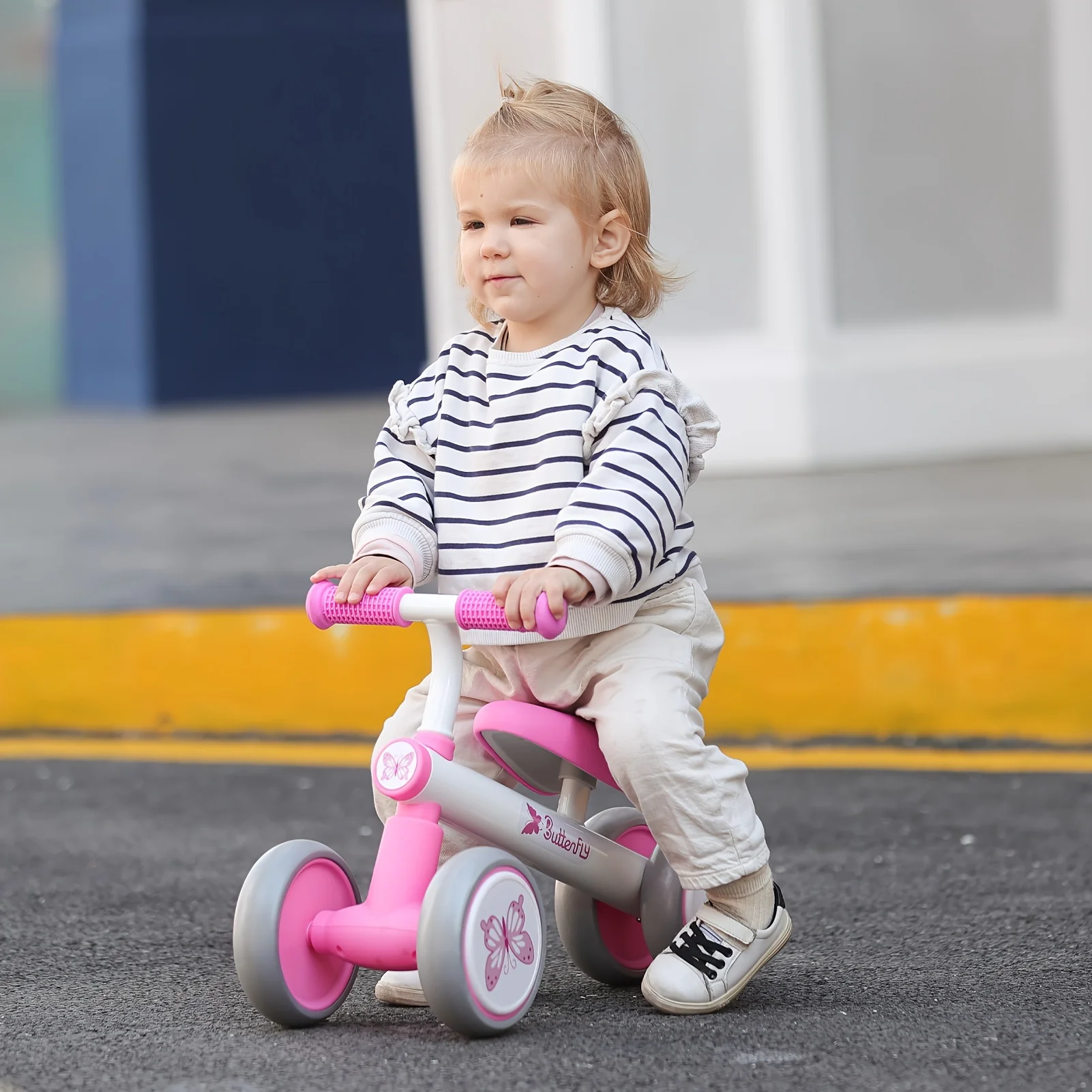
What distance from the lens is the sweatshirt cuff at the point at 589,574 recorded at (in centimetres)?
233

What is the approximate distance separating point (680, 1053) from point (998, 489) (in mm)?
4122

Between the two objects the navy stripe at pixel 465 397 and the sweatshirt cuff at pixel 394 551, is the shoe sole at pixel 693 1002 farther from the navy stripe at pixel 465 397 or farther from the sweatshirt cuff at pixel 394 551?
the navy stripe at pixel 465 397

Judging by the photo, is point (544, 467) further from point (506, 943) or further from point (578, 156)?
point (506, 943)

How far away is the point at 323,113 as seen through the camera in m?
12.8

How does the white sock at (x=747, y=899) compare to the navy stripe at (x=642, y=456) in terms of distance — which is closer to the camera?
the navy stripe at (x=642, y=456)

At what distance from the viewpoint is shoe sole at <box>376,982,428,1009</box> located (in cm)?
256

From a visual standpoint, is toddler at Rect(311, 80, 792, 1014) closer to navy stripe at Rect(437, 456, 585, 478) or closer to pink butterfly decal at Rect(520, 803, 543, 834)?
navy stripe at Rect(437, 456, 585, 478)

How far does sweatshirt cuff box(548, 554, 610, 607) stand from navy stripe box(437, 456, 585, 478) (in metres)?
0.16

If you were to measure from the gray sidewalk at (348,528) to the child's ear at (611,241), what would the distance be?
6.11 ft

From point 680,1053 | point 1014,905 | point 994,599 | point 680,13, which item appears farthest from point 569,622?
point 680,13

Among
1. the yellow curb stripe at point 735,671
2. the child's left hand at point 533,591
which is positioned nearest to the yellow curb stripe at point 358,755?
the yellow curb stripe at point 735,671

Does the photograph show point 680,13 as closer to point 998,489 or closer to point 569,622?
point 998,489

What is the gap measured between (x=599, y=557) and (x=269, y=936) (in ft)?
2.09

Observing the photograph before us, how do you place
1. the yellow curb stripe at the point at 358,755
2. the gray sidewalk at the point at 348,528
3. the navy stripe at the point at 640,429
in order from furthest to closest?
the gray sidewalk at the point at 348,528
the yellow curb stripe at the point at 358,755
the navy stripe at the point at 640,429
